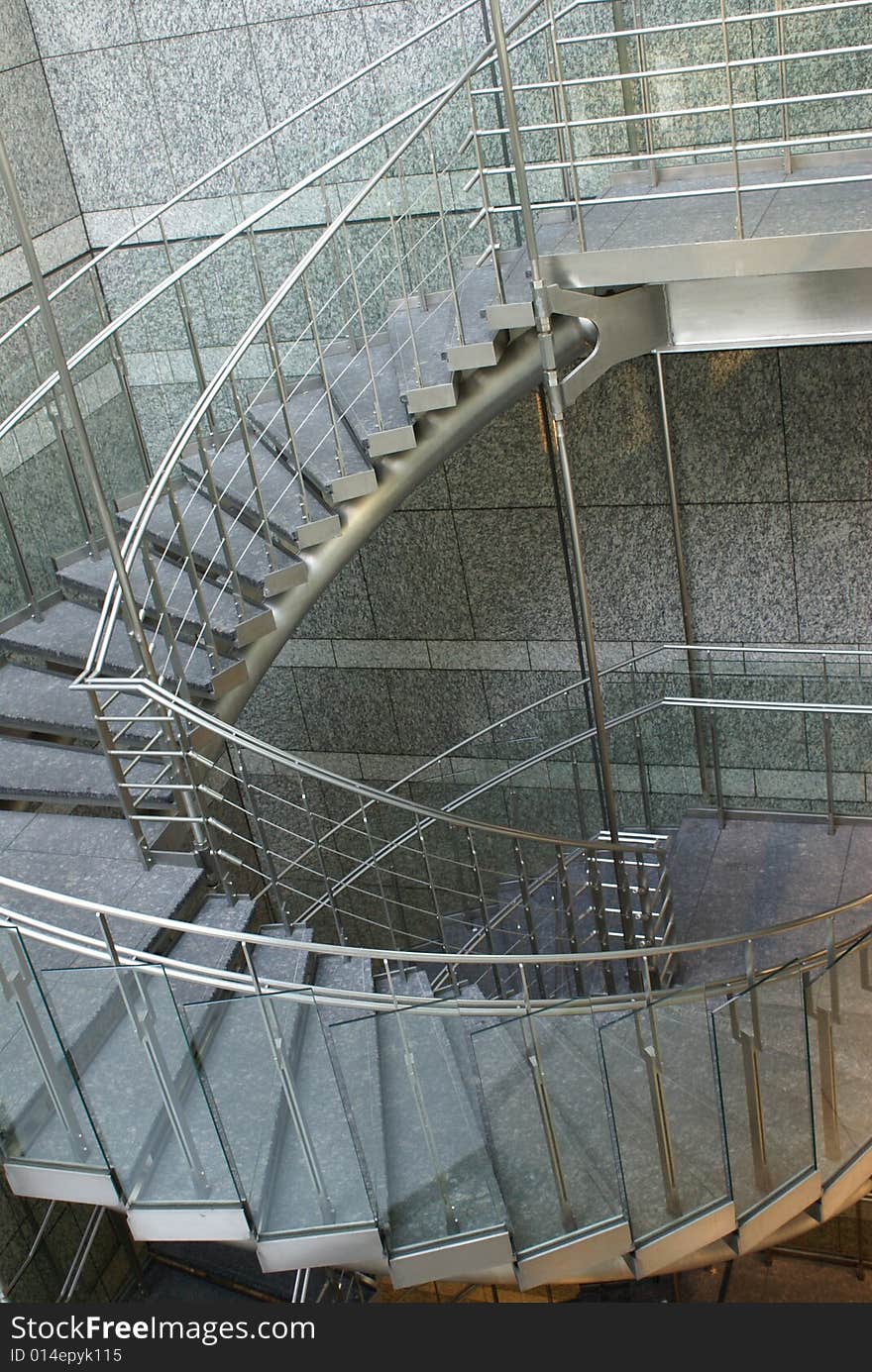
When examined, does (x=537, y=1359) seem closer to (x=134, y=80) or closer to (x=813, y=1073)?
(x=813, y=1073)

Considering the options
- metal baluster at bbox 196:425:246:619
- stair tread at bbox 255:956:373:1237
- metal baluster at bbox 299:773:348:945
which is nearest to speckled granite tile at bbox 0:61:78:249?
metal baluster at bbox 196:425:246:619

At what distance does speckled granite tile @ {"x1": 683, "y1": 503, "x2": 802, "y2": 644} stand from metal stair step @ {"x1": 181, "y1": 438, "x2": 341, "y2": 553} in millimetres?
1848

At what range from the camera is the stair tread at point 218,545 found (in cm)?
521

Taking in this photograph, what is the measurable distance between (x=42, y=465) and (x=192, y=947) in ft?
7.51

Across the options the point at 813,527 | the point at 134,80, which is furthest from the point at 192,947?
the point at 134,80

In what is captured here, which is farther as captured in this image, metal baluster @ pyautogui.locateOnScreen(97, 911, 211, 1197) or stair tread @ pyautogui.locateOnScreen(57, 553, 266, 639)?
stair tread @ pyautogui.locateOnScreen(57, 553, 266, 639)

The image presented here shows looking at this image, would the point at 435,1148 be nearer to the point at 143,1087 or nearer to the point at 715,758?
the point at 143,1087

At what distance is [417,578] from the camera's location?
275 inches

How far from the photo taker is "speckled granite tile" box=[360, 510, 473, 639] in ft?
22.6

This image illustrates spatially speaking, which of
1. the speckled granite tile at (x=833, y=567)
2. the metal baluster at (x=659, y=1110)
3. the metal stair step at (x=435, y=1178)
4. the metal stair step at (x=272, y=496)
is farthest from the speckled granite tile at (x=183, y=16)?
the metal baluster at (x=659, y=1110)

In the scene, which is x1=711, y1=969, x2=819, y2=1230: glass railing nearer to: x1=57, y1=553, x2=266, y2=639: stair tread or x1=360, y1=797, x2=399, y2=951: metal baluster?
x1=360, y1=797, x2=399, y2=951: metal baluster

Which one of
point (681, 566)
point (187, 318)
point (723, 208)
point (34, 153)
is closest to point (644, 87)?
point (723, 208)

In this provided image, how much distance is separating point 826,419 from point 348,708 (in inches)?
107

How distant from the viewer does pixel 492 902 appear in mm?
6477
